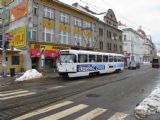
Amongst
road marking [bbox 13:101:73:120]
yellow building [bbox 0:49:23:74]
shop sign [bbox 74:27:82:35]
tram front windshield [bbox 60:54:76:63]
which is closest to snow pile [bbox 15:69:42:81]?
tram front windshield [bbox 60:54:76:63]

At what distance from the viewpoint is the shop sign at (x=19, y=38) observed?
107 ft

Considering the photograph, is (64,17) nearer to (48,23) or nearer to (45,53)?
(48,23)

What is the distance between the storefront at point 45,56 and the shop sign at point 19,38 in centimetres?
173

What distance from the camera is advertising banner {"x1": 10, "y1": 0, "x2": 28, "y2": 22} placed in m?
33.3

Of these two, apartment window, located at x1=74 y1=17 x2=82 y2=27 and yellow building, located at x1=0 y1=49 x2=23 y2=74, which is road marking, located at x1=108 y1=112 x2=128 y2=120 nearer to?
yellow building, located at x1=0 y1=49 x2=23 y2=74

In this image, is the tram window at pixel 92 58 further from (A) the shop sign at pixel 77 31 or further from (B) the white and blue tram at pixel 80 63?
(A) the shop sign at pixel 77 31

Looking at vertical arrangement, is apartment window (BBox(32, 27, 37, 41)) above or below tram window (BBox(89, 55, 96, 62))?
above

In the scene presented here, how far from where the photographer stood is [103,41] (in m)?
53.2

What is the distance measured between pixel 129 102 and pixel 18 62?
2349 centimetres

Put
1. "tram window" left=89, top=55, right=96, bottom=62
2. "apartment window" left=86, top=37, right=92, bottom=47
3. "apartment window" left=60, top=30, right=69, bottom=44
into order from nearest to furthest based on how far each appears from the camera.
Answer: "tram window" left=89, top=55, right=96, bottom=62 < "apartment window" left=60, top=30, right=69, bottom=44 < "apartment window" left=86, top=37, right=92, bottom=47

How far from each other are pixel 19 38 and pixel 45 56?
4.45m

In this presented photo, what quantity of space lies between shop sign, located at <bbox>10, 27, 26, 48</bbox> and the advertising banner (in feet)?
6.51

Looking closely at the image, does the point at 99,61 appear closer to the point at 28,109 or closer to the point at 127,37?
the point at 28,109

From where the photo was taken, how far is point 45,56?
33625 mm
